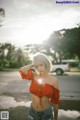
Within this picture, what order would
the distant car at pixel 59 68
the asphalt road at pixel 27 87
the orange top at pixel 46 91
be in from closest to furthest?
the orange top at pixel 46 91
the asphalt road at pixel 27 87
the distant car at pixel 59 68

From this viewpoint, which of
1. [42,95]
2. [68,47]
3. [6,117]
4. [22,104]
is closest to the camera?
[42,95]

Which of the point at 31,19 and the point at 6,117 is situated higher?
the point at 31,19

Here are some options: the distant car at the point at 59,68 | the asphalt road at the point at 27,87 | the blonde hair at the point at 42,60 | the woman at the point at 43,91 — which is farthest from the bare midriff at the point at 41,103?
the distant car at the point at 59,68

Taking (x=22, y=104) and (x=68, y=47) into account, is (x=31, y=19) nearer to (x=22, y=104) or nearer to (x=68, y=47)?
(x=22, y=104)

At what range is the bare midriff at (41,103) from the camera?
2744 millimetres

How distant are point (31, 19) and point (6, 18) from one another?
888 millimetres

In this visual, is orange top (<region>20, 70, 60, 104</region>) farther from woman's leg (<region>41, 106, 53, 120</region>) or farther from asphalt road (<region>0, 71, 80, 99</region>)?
asphalt road (<region>0, 71, 80, 99</region>)

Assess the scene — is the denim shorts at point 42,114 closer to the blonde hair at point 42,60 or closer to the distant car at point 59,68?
the blonde hair at point 42,60

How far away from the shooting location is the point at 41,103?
2754mm

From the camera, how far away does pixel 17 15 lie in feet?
21.5

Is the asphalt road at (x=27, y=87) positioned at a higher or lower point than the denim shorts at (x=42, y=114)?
lower

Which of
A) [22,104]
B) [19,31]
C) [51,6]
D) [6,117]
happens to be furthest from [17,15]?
[6,117]

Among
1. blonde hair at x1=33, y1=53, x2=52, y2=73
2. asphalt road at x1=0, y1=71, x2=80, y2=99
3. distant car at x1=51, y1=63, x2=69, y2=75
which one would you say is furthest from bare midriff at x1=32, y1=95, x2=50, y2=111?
distant car at x1=51, y1=63, x2=69, y2=75

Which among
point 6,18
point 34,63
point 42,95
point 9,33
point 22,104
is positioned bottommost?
point 22,104
